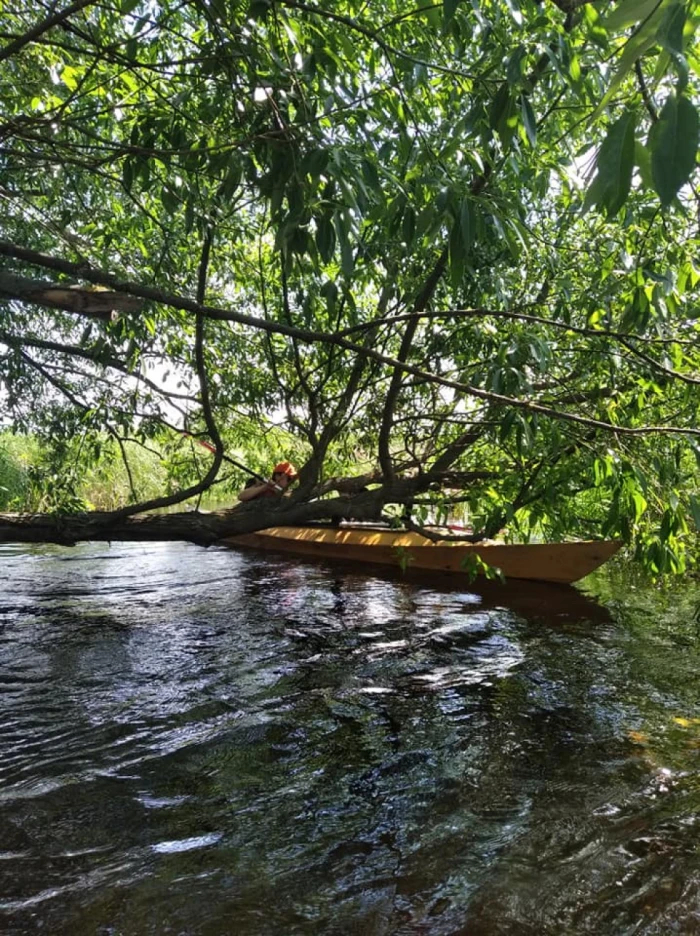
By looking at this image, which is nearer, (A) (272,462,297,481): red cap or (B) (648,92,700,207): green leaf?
(B) (648,92,700,207): green leaf

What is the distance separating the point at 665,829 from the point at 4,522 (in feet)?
15.9

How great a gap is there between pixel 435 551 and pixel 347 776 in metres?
5.10

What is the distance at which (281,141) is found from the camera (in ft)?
7.57

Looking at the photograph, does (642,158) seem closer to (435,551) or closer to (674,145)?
(674,145)

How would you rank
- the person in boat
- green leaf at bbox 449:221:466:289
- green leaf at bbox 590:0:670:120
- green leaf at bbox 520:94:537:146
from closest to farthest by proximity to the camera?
1. green leaf at bbox 590:0:670:120
2. green leaf at bbox 520:94:537:146
3. green leaf at bbox 449:221:466:289
4. the person in boat

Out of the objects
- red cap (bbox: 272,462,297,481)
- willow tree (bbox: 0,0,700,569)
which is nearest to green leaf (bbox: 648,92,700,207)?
willow tree (bbox: 0,0,700,569)

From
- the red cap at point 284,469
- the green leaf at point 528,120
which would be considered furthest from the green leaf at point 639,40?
the red cap at point 284,469

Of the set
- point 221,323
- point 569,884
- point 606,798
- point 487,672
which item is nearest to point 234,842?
point 569,884

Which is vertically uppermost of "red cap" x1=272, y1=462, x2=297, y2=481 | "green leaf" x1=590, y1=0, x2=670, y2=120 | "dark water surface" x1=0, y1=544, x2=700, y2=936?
"green leaf" x1=590, y1=0, x2=670, y2=120

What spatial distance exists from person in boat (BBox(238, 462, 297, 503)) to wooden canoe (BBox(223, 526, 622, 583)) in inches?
42.5

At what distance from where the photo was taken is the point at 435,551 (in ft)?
26.3

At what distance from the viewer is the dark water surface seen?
7.13 feet

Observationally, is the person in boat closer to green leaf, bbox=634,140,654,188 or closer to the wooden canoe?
the wooden canoe

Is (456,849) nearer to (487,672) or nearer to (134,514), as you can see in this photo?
(487,672)
